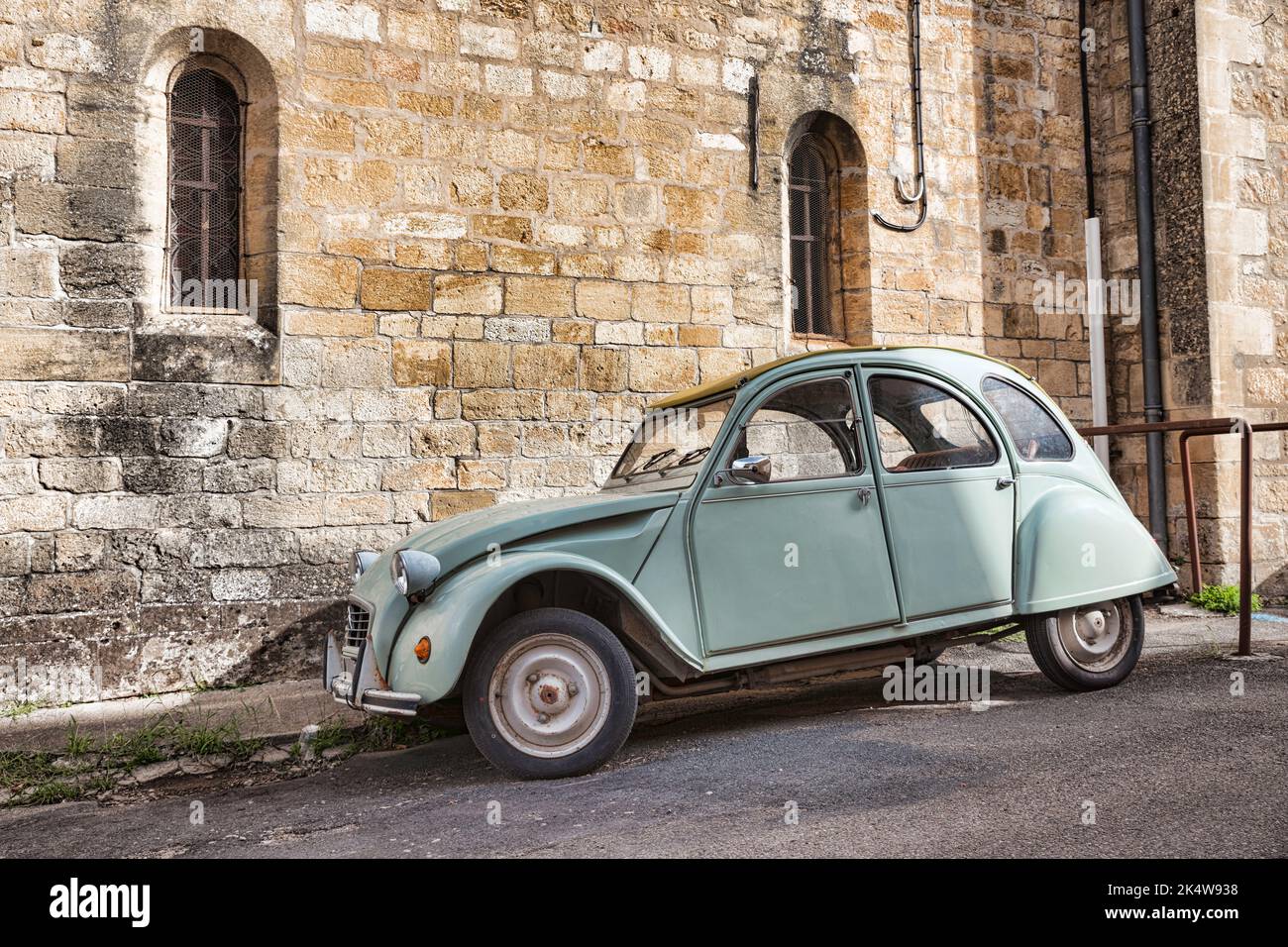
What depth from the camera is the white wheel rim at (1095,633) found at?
5395 mm

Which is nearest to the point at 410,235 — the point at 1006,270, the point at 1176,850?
the point at 1006,270

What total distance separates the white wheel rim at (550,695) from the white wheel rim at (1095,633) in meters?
2.42

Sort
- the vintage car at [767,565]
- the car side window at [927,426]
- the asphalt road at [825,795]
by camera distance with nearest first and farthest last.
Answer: the asphalt road at [825,795]
the vintage car at [767,565]
the car side window at [927,426]

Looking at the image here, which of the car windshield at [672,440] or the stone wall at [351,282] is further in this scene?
the stone wall at [351,282]

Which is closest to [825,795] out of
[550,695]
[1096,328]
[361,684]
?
[550,695]

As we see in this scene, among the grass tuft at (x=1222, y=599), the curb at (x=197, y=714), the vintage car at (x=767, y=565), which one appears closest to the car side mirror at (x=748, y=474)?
the vintage car at (x=767, y=565)

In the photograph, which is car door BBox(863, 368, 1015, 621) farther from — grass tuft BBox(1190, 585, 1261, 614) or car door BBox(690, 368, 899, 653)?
grass tuft BBox(1190, 585, 1261, 614)

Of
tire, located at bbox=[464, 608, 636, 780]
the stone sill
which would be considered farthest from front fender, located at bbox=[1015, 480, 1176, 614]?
the stone sill

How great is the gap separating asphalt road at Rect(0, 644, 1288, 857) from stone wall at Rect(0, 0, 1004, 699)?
2223 mm

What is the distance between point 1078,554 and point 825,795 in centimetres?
Result: 210

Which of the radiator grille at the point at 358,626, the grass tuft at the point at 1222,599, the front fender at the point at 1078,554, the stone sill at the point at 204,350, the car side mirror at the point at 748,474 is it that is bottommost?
the grass tuft at the point at 1222,599

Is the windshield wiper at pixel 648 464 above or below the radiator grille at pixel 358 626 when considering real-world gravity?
above

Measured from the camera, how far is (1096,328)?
9.69m

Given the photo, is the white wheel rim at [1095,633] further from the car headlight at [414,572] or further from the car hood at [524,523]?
the car headlight at [414,572]
